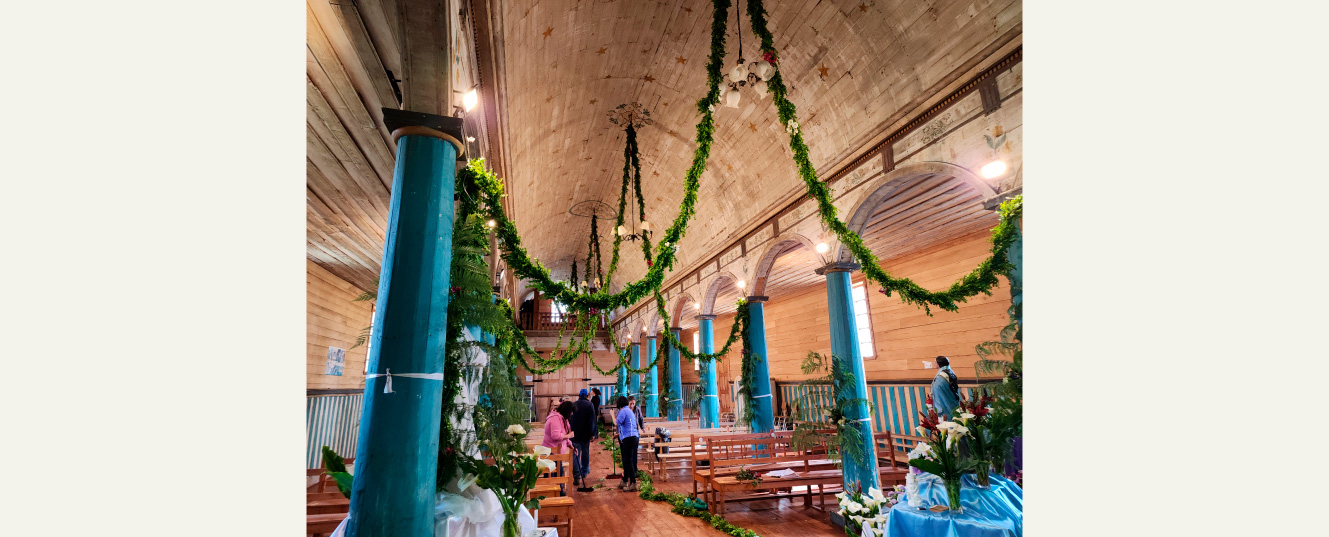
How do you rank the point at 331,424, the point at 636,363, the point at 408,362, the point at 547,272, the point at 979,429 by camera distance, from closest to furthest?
the point at 408,362, the point at 979,429, the point at 547,272, the point at 331,424, the point at 636,363

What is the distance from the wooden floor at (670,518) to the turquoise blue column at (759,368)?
5.99 ft

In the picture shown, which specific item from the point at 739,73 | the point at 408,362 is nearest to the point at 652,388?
the point at 739,73

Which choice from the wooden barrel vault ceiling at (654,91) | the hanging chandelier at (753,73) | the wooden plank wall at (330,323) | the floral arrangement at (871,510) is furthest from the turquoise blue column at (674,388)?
the hanging chandelier at (753,73)

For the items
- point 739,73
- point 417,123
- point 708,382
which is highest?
point 739,73

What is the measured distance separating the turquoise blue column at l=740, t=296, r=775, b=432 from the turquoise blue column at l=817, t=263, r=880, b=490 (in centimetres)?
228

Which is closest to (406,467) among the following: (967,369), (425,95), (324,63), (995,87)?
(425,95)

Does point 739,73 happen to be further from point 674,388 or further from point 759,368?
point 674,388

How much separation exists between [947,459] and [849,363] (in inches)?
112

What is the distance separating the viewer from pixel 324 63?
3.48 metres

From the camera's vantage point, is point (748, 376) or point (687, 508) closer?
point (687, 508)

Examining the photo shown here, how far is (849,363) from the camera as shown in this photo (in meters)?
6.23

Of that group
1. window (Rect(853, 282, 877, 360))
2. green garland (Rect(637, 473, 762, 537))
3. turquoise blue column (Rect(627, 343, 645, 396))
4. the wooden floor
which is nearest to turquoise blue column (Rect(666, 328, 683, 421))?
turquoise blue column (Rect(627, 343, 645, 396))

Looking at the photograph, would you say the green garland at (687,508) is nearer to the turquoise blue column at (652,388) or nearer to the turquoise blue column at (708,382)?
the turquoise blue column at (708,382)

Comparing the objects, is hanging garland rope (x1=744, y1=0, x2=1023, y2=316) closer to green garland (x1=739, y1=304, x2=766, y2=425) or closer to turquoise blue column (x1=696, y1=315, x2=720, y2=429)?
green garland (x1=739, y1=304, x2=766, y2=425)
